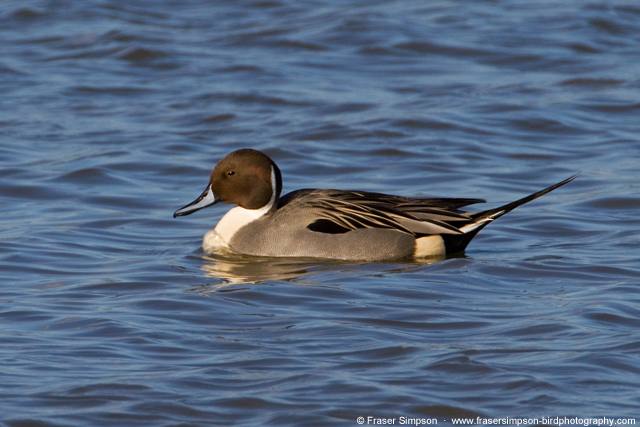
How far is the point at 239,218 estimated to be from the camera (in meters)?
7.40

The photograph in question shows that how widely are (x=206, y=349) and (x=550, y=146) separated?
240 inches

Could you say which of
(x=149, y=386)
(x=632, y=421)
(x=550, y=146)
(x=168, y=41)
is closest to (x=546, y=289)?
(x=632, y=421)

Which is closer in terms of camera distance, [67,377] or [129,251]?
[67,377]

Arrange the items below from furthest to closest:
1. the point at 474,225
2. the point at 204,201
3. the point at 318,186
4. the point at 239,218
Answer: the point at 318,186
the point at 204,201
the point at 239,218
the point at 474,225

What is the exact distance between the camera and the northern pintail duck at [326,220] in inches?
279

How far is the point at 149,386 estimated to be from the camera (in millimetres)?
4504

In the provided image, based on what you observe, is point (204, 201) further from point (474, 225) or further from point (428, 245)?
point (474, 225)

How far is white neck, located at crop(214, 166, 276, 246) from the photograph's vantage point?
7.31m

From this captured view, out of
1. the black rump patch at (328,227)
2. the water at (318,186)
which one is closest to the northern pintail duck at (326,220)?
the black rump patch at (328,227)

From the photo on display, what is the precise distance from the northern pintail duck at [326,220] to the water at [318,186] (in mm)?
149

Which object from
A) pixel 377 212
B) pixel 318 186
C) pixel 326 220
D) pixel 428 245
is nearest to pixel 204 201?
pixel 326 220

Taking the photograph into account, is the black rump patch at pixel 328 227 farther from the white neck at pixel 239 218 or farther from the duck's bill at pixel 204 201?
the duck's bill at pixel 204 201

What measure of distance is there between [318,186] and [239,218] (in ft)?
5.77

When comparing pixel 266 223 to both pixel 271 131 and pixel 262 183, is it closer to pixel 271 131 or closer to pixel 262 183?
pixel 262 183
